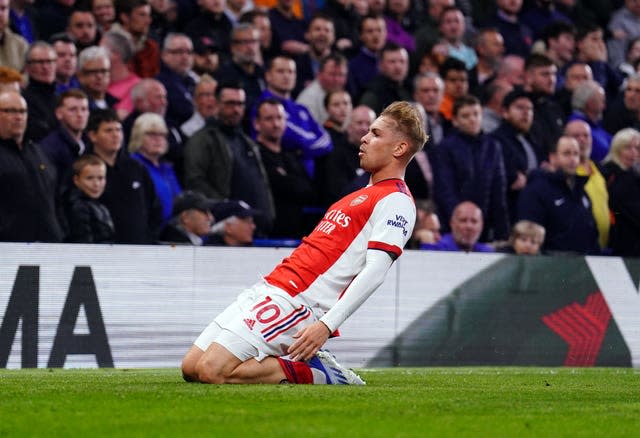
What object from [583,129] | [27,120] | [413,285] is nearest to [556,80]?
[583,129]

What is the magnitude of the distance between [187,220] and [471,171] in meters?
3.99

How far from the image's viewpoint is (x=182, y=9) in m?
18.0

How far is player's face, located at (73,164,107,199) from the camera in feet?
42.6

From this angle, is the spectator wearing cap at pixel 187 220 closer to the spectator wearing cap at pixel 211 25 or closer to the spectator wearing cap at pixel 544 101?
the spectator wearing cap at pixel 211 25

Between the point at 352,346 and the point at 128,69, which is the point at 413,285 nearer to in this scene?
the point at 352,346

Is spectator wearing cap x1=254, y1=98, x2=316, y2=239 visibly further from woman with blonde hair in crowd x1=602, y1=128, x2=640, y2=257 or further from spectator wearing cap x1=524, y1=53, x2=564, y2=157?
spectator wearing cap x1=524, y1=53, x2=564, y2=157

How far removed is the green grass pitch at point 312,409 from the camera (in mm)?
6438

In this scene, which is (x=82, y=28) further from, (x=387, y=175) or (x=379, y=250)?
(x=379, y=250)

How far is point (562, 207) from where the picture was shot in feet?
52.2

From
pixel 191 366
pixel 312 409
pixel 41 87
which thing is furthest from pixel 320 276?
pixel 41 87

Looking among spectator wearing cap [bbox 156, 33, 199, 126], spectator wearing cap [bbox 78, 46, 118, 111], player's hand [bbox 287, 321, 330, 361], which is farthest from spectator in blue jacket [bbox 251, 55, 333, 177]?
player's hand [bbox 287, 321, 330, 361]

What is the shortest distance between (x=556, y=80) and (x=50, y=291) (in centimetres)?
1027

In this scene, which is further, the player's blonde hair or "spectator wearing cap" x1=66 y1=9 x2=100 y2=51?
"spectator wearing cap" x1=66 y1=9 x2=100 y2=51

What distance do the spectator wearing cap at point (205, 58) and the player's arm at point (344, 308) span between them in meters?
8.63
